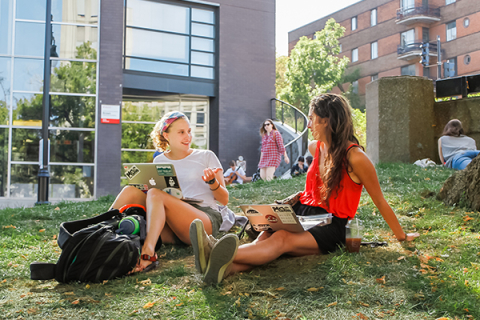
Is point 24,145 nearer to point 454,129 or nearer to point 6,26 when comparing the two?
point 6,26

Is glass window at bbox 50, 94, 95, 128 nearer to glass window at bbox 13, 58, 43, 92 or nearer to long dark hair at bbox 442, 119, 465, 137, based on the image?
glass window at bbox 13, 58, 43, 92

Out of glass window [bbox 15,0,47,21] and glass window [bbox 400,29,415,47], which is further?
glass window [bbox 400,29,415,47]

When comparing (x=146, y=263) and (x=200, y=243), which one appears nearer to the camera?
(x=200, y=243)

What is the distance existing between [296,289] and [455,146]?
22.4ft

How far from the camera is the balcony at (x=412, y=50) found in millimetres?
37188

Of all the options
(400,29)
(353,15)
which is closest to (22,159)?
(400,29)

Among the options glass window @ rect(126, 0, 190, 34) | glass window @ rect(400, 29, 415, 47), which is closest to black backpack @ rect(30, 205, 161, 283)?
glass window @ rect(126, 0, 190, 34)

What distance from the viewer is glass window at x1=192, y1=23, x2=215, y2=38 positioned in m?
16.5

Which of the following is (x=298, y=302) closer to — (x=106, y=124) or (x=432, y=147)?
(x=432, y=147)

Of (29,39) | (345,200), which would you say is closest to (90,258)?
(345,200)

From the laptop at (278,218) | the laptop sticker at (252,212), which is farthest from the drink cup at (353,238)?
the laptop sticker at (252,212)

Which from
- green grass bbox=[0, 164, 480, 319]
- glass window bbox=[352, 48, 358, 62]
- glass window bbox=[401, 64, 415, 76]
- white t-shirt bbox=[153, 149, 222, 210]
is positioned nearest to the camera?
green grass bbox=[0, 164, 480, 319]

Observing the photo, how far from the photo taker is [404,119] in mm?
9766

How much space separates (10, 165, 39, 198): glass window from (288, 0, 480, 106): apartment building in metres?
28.5
